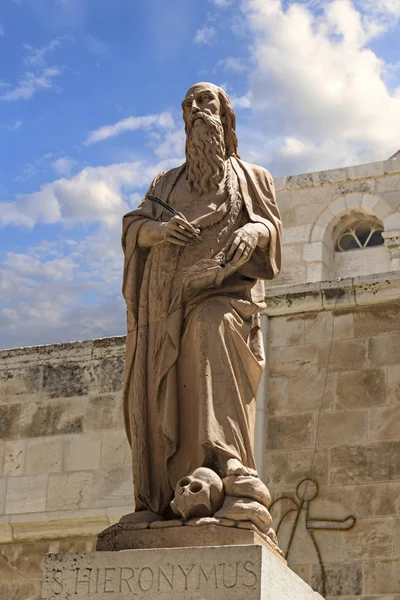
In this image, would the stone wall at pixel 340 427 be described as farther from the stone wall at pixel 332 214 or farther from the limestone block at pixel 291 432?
the stone wall at pixel 332 214

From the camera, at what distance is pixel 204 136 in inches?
253

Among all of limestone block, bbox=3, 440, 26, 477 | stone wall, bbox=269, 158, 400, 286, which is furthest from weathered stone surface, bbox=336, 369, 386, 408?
stone wall, bbox=269, 158, 400, 286

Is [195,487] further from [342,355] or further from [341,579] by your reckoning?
[342,355]

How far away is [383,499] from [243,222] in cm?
320

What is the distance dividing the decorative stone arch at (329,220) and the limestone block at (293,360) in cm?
586

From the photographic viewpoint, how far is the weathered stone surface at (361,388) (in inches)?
358

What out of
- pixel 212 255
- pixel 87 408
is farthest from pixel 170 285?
pixel 87 408

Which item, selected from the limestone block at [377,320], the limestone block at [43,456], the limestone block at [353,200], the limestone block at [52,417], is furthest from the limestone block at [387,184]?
the limestone block at [43,456]

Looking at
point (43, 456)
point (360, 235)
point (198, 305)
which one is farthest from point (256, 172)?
point (360, 235)

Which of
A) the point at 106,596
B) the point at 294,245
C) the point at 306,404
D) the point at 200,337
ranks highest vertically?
the point at 294,245

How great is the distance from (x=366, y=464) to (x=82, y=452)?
2.46 m

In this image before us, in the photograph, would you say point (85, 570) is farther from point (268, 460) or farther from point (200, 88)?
A: point (268, 460)

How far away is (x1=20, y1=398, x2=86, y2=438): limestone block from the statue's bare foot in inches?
179

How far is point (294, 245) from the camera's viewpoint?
15.8 metres
